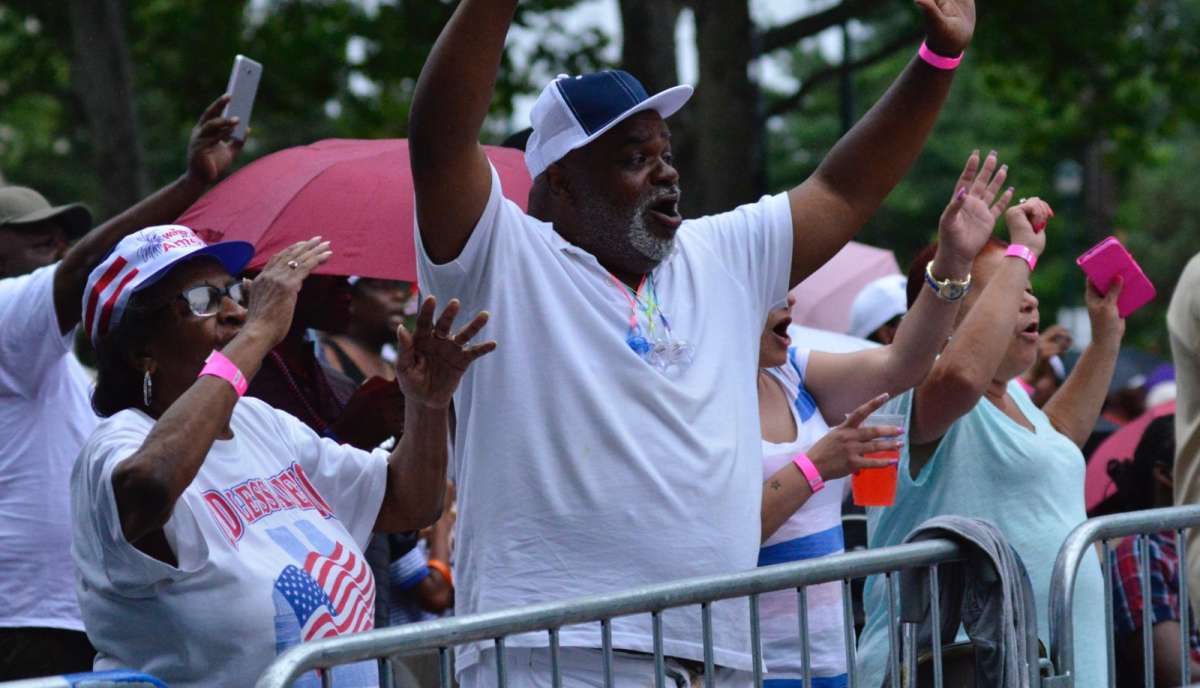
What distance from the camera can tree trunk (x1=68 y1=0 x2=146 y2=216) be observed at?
14.1 meters

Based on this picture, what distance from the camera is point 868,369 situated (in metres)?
4.33

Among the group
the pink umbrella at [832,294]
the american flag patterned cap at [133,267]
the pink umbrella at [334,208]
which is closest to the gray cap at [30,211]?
the pink umbrella at [334,208]

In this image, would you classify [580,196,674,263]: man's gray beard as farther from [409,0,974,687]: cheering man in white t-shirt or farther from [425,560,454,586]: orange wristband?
[425,560,454,586]: orange wristband

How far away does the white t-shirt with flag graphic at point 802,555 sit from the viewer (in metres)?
4.13

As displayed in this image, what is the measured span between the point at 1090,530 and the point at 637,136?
144cm

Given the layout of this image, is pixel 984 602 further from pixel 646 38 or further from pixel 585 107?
pixel 646 38

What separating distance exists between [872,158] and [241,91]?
2340 millimetres

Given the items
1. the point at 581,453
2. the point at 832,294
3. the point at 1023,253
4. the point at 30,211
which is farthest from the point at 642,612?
the point at 832,294

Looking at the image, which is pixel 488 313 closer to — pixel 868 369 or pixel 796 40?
pixel 868 369

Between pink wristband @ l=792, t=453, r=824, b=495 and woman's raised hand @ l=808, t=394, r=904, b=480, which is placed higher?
woman's raised hand @ l=808, t=394, r=904, b=480

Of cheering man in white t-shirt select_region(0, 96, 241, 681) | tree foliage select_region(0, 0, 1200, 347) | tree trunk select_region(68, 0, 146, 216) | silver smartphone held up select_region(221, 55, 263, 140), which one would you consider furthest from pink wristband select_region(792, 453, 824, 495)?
tree trunk select_region(68, 0, 146, 216)

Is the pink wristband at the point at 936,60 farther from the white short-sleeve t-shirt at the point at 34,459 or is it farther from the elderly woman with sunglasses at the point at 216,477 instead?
the white short-sleeve t-shirt at the point at 34,459

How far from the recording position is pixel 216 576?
129 inches

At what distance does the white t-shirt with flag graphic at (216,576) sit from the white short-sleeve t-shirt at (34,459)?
146 cm
